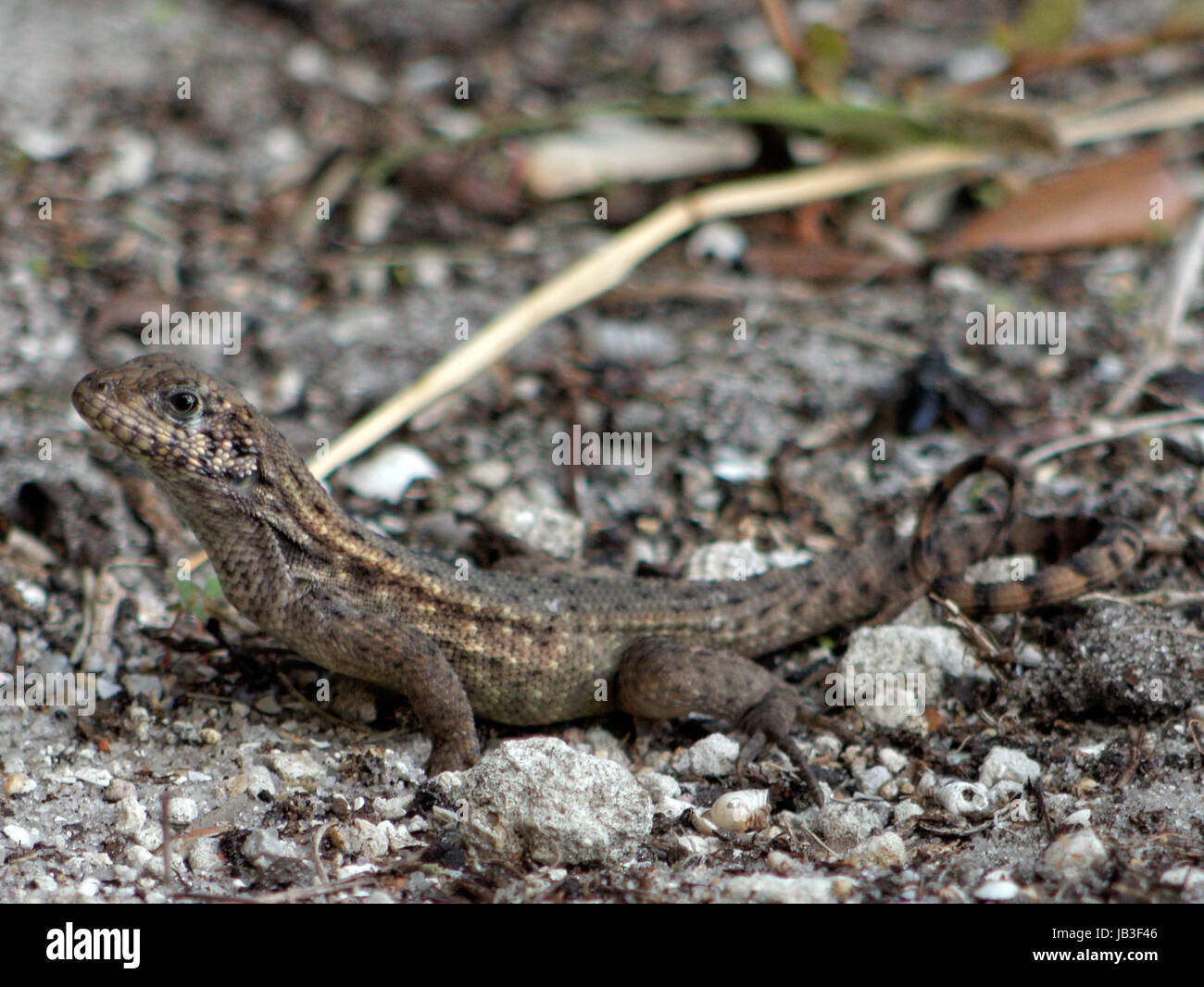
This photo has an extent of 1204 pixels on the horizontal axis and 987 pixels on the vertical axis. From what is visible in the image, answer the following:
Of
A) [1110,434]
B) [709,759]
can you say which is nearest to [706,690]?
[709,759]

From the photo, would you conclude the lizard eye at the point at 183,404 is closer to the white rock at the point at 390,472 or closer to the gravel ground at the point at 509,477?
the gravel ground at the point at 509,477

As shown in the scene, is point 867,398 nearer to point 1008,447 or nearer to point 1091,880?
point 1008,447

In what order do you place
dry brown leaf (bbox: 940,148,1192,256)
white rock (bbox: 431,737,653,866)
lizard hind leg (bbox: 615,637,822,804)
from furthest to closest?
dry brown leaf (bbox: 940,148,1192,256) < lizard hind leg (bbox: 615,637,822,804) < white rock (bbox: 431,737,653,866)

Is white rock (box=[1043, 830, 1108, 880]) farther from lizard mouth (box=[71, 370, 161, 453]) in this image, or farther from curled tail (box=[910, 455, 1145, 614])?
lizard mouth (box=[71, 370, 161, 453])

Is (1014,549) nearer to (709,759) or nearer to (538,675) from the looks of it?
(709,759)

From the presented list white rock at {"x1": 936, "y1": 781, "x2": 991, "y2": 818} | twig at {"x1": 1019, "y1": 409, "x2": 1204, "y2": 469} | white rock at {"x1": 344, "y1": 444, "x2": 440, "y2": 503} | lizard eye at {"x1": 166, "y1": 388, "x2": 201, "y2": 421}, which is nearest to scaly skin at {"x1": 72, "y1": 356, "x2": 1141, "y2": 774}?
lizard eye at {"x1": 166, "y1": 388, "x2": 201, "y2": 421}

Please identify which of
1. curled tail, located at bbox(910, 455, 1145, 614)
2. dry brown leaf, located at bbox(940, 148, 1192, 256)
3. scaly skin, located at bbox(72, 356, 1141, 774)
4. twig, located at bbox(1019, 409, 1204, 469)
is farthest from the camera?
dry brown leaf, located at bbox(940, 148, 1192, 256)

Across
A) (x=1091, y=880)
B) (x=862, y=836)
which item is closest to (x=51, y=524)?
(x=862, y=836)
